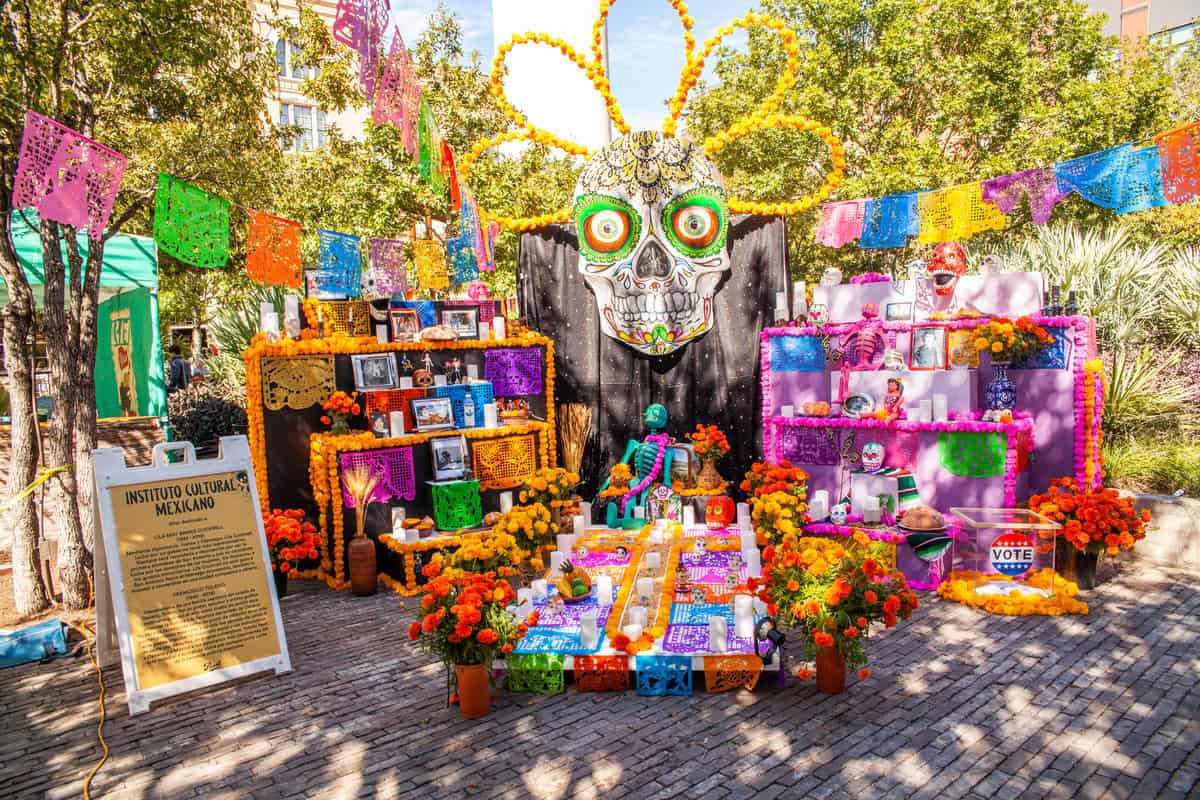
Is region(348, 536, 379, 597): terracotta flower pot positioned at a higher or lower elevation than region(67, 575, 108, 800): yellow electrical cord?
higher

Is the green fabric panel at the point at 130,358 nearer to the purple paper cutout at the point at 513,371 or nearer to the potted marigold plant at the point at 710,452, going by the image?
the purple paper cutout at the point at 513,371

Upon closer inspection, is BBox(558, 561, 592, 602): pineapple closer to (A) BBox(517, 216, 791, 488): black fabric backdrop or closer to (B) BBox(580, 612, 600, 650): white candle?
(B) BBox(580, 612, 600, 650): white candle

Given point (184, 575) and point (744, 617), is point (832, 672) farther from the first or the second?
point (184, 575)

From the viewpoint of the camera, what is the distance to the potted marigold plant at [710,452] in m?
8.86

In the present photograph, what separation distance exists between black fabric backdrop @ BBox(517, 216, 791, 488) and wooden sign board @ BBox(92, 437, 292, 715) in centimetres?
480

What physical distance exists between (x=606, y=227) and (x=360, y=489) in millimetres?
4163

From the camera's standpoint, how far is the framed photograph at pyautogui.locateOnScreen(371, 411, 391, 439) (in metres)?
8.16

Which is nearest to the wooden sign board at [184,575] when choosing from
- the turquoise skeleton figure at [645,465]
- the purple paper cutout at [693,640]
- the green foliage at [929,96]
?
the purple paper cutout at [693,640]

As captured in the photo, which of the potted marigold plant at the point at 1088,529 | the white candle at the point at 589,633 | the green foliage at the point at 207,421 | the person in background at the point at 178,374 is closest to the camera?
the white candle at the point at 589,633

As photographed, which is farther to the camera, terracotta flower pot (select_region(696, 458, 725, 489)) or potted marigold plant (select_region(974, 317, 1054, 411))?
terracotta flower pot (select_region(696, 458, 725, 489))

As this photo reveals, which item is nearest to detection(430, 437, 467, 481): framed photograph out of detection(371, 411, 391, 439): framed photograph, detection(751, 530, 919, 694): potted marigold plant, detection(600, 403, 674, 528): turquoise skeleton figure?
detection(371, 411, 391, 439): framed photograph

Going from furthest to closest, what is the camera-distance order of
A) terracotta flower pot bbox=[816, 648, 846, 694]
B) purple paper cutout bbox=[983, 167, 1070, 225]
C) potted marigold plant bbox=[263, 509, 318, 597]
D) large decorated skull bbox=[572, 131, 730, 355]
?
large decorated skull bbox=[572, 131, 730, 355] → purple paper cutout bbox=[983, 167, 1070, 225] → potted marigold plant bbox=[263, 509, 318, 597] → terracotta flower pot bbox=[816, 648, 846, 694]

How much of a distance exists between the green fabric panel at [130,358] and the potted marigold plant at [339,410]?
21.5 feet

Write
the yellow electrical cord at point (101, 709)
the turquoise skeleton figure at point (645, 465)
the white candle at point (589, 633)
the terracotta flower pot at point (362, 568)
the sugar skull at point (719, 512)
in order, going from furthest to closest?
1. the turquoise skeleton figure at point (645, 465)
2. the sugar skull at point (719, 512)
3. the terracotta flower pot at point (362, 568)
4. the white candle at point (589, 633)
5. the yellow electrical cord at point (101, 709)
